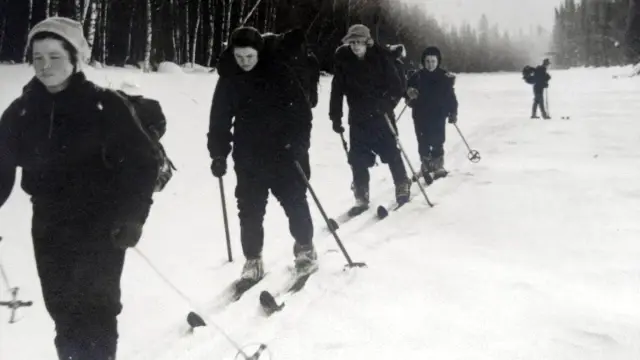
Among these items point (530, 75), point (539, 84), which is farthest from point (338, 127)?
point (530, 75)

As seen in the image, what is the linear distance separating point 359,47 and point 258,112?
2289 millimetres

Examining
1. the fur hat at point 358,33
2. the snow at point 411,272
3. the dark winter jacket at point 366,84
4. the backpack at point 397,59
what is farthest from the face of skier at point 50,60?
the backpack at point 397,59

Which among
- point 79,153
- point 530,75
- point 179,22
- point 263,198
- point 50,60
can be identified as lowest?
point 263,198

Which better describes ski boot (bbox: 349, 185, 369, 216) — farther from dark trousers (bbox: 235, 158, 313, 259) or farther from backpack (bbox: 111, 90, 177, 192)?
backpack (bbox: 111, 90, 177, 192)

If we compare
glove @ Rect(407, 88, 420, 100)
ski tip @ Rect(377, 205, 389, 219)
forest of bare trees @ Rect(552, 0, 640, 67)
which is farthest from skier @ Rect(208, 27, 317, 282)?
forest of bare trees @ Rect(552, 0, 640, 67)

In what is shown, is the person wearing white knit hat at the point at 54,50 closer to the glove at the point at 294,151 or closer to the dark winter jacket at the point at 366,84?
the glove at the point at 294,151

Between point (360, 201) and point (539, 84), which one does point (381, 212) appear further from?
point (539, 84)

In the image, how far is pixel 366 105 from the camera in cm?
652

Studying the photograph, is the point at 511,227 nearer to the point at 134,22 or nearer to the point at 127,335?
the point at 127,335

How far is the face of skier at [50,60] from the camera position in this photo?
7.89 feet

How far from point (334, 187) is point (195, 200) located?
1.94m

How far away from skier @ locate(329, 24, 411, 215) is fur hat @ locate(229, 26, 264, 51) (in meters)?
2.26

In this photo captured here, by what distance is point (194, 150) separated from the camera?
8273mm

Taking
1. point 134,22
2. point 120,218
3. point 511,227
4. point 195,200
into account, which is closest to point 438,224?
point 511,227
